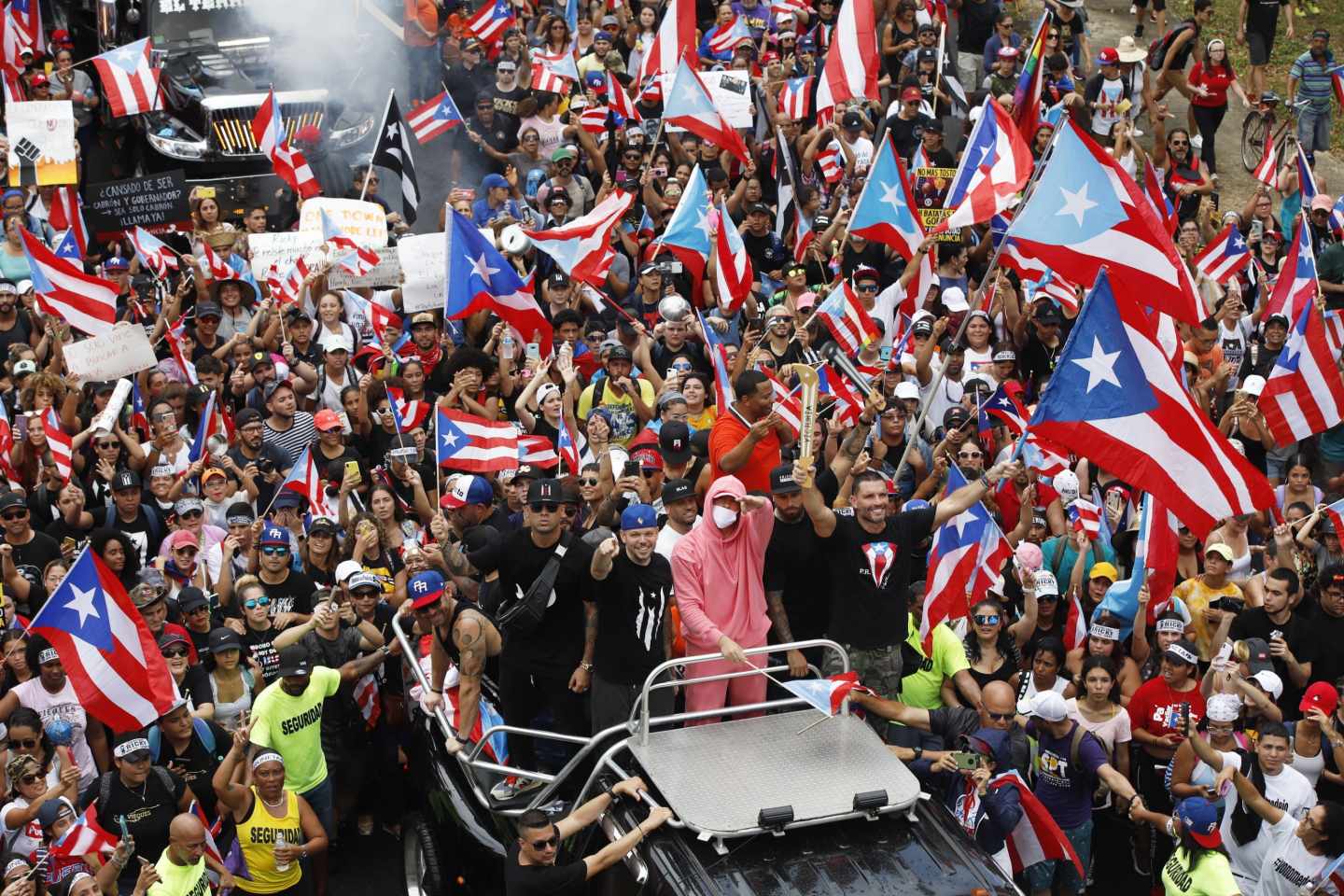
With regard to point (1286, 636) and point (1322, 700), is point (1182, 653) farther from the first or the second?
point (1286, 636)

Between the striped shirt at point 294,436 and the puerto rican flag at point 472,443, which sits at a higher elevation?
the puerto rican flag at point 472,443

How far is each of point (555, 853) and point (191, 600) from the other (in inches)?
157

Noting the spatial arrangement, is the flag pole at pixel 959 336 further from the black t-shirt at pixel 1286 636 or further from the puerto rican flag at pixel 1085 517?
the black t-shirt at pixel 1286 636

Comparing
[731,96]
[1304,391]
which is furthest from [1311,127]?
[1304,391]

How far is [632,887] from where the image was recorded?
750cm

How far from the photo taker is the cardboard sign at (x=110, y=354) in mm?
13062

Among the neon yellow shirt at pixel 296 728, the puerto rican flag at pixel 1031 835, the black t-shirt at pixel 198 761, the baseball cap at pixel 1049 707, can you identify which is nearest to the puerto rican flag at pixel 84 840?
the black t-shirt at pixel 198 761

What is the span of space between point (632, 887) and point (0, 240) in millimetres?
10511

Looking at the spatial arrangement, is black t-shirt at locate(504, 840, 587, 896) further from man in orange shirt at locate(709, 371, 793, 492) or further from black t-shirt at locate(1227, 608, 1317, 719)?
black t-shirt at locate(1227, 608, 1317, 719)

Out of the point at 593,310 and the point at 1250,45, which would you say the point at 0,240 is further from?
the point at 1250,45

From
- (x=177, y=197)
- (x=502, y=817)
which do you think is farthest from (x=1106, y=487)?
(x=177, y=197)

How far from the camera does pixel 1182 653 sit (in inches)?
414

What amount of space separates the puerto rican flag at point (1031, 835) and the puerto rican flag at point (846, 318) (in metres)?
5.18

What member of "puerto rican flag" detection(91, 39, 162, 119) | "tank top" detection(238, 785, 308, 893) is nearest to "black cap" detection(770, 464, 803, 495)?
"tank top" detection(238, 785, 308, 893)
